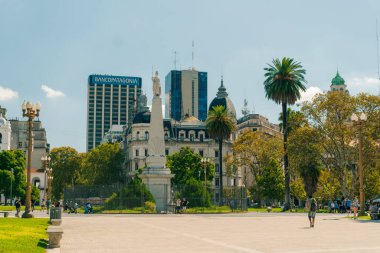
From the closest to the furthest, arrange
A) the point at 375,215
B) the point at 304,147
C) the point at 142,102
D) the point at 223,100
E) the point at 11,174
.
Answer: the point at 375,215 < the point at 304,147 < the point at 11,174 < the point at 223,100 < the point at 142,102

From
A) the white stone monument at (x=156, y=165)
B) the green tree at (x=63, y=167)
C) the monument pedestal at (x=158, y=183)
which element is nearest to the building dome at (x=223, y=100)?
the green tree at (x=63, y=167)

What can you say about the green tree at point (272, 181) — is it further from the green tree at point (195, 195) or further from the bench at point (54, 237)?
the bench at point (54, 237)

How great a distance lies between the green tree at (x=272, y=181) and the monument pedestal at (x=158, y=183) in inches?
1219

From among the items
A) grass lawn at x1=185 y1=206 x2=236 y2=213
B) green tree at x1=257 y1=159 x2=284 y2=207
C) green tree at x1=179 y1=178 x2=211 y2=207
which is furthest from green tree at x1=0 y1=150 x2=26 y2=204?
grass lawn at x1=185 y1=206 x2=236 y2=213

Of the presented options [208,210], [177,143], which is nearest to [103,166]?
[177,143]

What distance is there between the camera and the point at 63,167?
127m

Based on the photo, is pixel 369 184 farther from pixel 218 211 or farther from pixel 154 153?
pixel 154 153

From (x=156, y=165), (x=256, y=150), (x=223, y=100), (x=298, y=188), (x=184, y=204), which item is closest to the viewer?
(x=184, y=204)

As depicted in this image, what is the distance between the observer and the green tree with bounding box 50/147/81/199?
12538cm

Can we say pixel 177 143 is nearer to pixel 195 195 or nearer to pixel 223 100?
pixel 223 100

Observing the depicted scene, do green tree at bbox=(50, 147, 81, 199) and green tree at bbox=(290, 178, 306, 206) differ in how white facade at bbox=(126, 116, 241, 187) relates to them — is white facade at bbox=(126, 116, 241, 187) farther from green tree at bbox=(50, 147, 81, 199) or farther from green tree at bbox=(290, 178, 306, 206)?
green tree at bbox=(290, 178, 306, 206)

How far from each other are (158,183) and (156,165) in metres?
1.91

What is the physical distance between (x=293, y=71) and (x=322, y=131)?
12917 mm

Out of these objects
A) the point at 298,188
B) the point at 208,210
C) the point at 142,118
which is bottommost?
the point at 208,210
